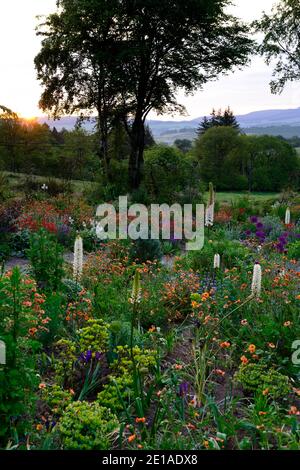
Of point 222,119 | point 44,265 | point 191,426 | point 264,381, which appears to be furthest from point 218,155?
point 191,426

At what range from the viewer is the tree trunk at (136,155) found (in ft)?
70.0

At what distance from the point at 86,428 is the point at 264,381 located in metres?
1.44

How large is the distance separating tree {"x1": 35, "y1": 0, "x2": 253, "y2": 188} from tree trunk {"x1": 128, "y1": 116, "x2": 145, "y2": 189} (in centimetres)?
4

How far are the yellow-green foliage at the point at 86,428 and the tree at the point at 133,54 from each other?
1811cm

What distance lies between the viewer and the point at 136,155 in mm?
21734

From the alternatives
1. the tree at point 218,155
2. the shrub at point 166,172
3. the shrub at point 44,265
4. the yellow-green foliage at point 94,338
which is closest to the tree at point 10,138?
the tree at point 218,155

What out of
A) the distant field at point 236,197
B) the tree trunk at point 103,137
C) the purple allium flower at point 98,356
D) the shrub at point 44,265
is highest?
the tree trunk at point 103,137

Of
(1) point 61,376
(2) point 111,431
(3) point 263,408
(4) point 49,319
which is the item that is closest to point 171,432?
(2) point 111,431

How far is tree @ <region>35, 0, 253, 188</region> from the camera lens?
66.8ft

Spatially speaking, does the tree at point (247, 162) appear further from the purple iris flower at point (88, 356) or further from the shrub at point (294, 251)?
the purple iris flower at point (88, 356)

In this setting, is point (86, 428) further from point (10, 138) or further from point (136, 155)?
point (10, 138)

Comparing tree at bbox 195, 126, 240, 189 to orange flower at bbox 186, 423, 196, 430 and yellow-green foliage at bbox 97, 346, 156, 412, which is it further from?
orange flower at bbox 186, 423, 196, 430

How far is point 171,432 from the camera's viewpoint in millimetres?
3463
